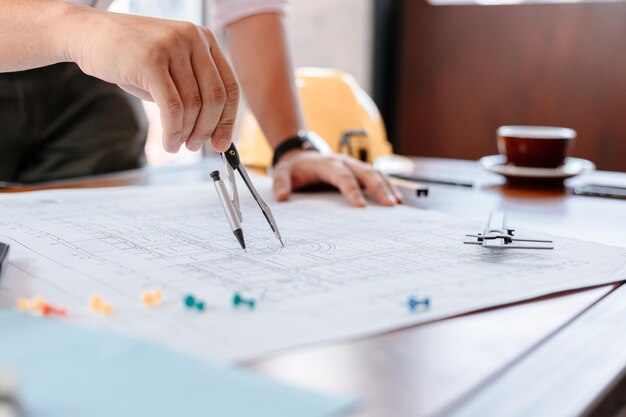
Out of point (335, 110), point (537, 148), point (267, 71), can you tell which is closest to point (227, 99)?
point (267, 71)

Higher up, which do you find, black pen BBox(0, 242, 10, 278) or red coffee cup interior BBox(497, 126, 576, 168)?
black pen BBox(0, 242, 10, 278)

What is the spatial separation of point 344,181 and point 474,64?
2.38 meters

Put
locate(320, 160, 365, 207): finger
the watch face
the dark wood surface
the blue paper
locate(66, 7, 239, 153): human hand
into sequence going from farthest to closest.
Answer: the dark wood surface
the watch face
locate(320, 160, 365, 207): finger
locate(66, 7, 239, 153): human hand
the blue paper

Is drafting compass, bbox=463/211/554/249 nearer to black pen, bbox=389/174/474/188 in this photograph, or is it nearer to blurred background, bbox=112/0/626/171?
black pen, bbox=389/174/474/188

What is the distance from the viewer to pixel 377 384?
0.43 m

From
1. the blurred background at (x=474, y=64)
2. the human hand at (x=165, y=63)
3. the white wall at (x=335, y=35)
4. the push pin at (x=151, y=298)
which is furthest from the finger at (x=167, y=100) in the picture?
the white wall at (x=335, y=35)

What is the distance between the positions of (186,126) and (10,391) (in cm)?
46

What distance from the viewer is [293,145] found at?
1.25 metres

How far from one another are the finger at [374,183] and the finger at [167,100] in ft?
1.25

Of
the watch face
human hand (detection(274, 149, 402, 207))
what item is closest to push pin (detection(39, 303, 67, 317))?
human hand (detection(274, 149, 402, 207))

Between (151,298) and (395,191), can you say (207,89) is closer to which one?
(151,298)

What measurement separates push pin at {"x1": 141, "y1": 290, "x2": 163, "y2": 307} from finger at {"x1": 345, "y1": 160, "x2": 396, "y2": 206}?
1.77 feet

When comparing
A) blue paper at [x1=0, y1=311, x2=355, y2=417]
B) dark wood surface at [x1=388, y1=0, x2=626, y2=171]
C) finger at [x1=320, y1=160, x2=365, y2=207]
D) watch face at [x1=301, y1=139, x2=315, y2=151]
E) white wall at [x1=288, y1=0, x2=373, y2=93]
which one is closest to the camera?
blue paper at [x1=0, y1=311, x2=355, y2=417]

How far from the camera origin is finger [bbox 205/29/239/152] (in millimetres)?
785
